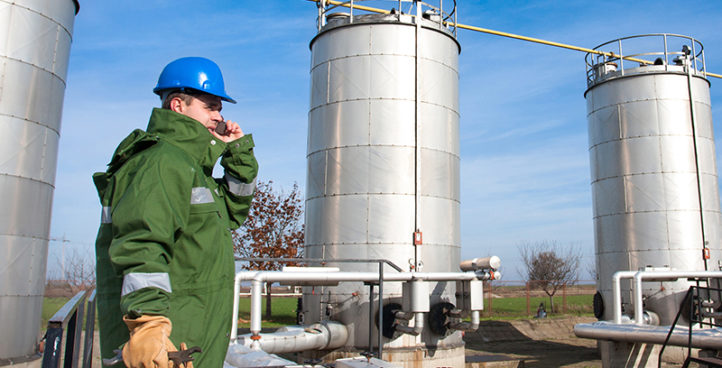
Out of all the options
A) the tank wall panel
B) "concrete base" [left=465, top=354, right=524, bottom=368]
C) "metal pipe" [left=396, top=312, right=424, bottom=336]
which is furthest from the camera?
the tank wall panel

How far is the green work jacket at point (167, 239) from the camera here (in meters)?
2.20

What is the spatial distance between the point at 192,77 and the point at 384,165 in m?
8.89

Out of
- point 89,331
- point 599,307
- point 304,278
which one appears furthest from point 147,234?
point 599,307

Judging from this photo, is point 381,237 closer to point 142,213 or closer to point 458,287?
point 458,287

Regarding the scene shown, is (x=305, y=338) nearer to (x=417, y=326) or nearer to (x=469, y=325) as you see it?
(x=417, y=326)

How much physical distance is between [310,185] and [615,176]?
10.0 m

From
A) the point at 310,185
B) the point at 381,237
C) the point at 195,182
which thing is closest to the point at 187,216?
the point at 195,182

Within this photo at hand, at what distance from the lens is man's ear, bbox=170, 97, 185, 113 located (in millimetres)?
2949

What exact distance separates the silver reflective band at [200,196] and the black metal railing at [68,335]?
A: 3.04 ft

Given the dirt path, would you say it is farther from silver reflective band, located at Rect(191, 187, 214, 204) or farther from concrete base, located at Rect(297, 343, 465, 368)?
silver reflective band, located at Rect(191, 187, 214, 204)

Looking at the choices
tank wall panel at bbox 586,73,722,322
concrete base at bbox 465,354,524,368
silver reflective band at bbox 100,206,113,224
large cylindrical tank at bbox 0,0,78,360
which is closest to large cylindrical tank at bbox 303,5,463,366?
concrete base at bbox 465,354,524,368

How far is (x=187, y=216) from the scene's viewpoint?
2.54 meters

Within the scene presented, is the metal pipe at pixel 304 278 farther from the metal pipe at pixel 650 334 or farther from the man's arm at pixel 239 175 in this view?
the man's arm at pixel 239 175

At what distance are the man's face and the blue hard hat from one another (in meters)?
0.05
